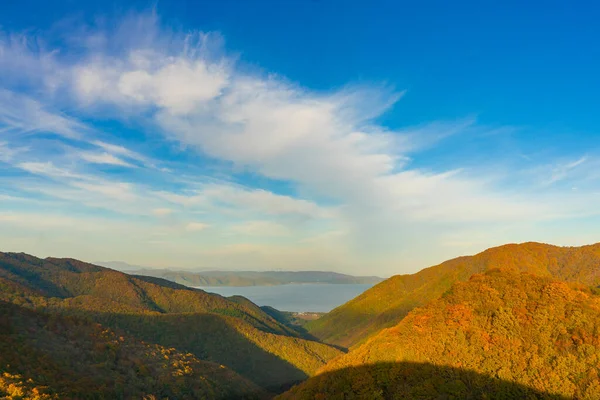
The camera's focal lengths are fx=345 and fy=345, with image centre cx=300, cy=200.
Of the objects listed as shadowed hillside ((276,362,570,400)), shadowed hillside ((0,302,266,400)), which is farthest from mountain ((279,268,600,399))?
shadowed hillside ((0,302,266,400))

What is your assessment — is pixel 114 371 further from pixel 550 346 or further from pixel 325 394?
pixel 550 346

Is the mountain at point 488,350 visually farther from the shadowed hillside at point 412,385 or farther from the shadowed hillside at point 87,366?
the shadowed hillside at point 87,366

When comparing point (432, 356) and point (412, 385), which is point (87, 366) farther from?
point (432, 356)

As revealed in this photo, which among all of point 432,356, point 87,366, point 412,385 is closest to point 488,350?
point 432,356

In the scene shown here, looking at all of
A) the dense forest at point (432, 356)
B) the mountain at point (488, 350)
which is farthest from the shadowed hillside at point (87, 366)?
the mountain at point (488, 350)

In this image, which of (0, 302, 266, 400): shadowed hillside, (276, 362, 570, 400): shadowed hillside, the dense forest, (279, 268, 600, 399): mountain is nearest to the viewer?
(276, 362, 570, 400): shadowed hillside

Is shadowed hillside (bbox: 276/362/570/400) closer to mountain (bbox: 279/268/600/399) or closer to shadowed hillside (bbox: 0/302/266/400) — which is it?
mountain (bbox: 279/268/600/399)
